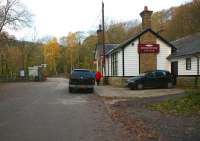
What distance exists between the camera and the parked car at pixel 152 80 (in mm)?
33281

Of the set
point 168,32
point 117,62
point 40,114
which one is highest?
point 168,32

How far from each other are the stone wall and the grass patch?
14939 mm

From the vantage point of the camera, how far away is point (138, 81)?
33.2m

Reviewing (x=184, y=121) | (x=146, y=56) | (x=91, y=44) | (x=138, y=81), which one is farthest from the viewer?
(x=91, y=44)

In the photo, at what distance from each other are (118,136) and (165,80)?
23.8 m

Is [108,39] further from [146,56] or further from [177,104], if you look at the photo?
[177,104]

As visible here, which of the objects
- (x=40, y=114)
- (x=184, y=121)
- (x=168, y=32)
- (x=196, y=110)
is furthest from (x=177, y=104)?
(x=168, y=32)

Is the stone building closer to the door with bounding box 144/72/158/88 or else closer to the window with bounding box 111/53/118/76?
the door with bounding box 144/72/158/88

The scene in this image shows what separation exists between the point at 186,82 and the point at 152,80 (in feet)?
10.2

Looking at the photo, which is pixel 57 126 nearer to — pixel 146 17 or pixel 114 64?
pixel 146 17

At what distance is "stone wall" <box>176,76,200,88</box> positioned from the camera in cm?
3278

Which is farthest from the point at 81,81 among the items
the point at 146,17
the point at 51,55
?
the point at 51,55

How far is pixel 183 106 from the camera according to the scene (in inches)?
639

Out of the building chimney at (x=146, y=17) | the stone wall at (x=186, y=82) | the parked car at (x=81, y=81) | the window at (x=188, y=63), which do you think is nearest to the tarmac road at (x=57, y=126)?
the parked car at (x=81, y=81)
